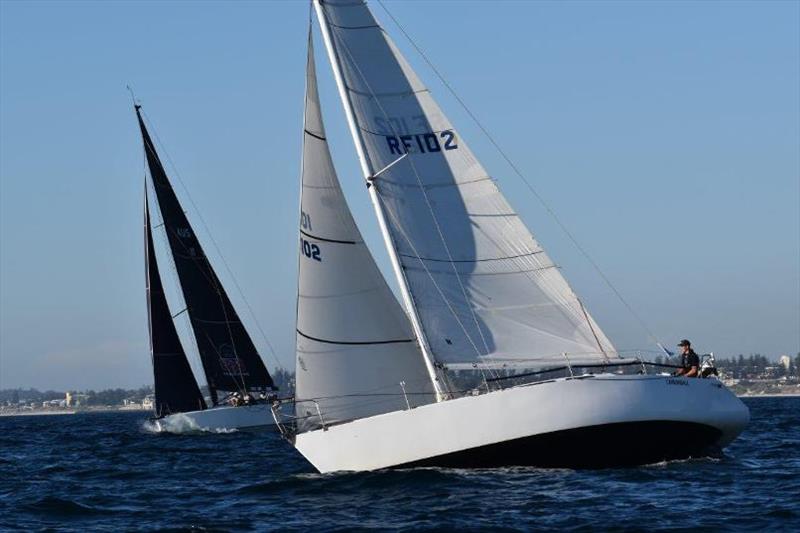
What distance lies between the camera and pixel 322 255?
22562 millimetres

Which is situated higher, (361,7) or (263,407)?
(361,7)

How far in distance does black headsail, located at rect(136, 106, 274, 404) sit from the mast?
26206mm

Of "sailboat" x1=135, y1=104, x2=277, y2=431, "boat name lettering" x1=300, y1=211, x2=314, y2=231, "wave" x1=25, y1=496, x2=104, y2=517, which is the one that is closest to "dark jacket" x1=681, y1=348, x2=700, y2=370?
"boat name lettering" x1=300, y1=211, x2=314, y2=231

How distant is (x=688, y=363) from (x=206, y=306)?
95.7 ft

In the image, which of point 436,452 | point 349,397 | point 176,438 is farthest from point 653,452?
point 176,438

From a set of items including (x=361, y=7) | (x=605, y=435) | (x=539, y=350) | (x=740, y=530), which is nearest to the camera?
(x=740, y=530)

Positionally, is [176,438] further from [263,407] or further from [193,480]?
[193,480]

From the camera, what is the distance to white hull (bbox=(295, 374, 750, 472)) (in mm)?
20047

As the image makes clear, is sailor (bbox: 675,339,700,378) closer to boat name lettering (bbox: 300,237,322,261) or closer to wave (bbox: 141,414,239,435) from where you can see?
boat name lettering (bbox: 300,237,322,261)

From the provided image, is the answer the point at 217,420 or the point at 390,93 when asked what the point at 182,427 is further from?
the point at 390,93

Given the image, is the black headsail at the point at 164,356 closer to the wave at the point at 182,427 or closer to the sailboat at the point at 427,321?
the wave at the point at 182,427

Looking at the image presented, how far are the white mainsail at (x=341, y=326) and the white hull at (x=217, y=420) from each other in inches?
984

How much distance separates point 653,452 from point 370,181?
633 centimetres

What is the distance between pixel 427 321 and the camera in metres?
22.0
